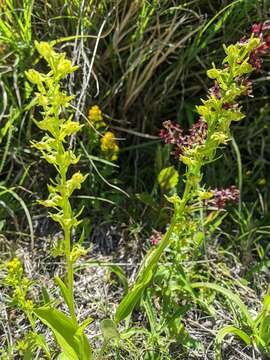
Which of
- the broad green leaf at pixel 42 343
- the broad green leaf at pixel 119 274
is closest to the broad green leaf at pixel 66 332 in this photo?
the broad green leaf at pixel 42 343

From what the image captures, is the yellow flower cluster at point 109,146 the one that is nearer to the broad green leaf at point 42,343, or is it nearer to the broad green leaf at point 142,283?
the broad green leaf at point 142,283

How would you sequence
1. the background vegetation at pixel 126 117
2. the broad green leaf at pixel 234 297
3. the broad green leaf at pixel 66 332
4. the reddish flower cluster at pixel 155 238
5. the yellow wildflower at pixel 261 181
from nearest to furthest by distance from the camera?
the broad green leaf at pixel 66 332 → the broad green leaf at pixel 234 297 → the reddish flower cluster at pixel 155 238 → the background vegetation at pixel 126 117 → the yellow wildflower at pixel 261 181

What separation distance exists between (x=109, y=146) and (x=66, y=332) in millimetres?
731

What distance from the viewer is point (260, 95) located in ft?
7.06

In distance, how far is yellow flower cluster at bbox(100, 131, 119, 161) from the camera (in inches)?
74.7

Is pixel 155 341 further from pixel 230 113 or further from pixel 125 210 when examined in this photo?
pixel 230 113

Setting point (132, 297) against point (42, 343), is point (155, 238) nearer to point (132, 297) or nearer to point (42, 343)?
point (132, 297)

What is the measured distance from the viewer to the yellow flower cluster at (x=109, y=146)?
6.23 ft

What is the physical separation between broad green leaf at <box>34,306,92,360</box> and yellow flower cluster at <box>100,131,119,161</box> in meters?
0.70

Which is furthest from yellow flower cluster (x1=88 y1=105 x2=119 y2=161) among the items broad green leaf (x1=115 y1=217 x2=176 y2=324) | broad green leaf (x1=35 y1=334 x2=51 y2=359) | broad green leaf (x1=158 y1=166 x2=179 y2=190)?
broad green leaf (x1=35 y1=334 x2=51 y2=359)

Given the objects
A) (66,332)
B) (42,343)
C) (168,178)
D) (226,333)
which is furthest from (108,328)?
(168,178)

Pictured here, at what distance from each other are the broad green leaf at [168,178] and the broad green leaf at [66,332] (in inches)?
27.5

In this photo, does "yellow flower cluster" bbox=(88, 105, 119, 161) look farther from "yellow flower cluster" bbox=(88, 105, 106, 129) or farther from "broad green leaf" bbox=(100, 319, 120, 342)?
"broad green leaf" bbox=(100, 319, 120, 342)

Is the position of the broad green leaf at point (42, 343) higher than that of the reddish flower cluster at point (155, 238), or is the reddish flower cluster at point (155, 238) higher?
the reddish flower cluster at point (155, 238)
